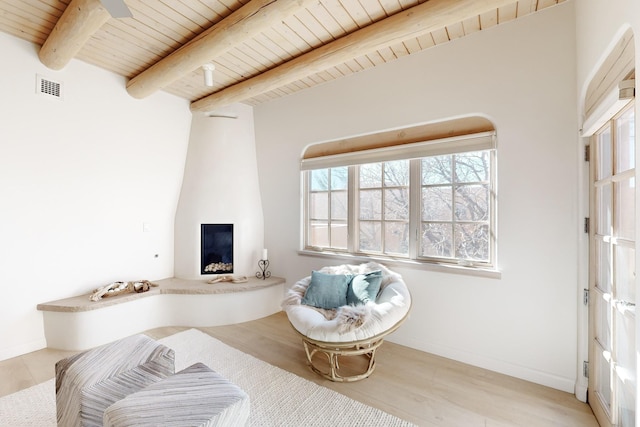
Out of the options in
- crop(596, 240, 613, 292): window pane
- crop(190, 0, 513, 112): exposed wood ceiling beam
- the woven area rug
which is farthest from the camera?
crop(190, 0, 513, 112): exposed wood ceiling beam

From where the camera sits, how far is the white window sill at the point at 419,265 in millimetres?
2322

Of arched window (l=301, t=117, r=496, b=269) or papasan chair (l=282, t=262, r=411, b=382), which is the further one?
arched window (l=301, t=117, r=496, b=269)

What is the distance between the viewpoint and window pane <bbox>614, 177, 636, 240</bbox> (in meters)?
1.34

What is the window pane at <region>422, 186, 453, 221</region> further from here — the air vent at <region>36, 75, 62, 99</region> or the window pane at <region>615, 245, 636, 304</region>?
the air vent at <region>36, 75, 62, 99</region>

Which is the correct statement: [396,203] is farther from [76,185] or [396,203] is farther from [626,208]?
[76,185]

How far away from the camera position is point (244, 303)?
3.34 meters

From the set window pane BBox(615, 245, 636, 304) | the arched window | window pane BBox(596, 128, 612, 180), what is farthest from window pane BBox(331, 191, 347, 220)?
window pane BBox(615, 245, 636, 304)

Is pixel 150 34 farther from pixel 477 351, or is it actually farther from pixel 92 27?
pixel 477 351

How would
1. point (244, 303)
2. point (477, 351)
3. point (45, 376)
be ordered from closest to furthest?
point (45, 376) → point (477, 351) → point (244, 303)

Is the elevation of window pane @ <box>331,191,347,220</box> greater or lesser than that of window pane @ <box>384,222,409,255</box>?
greater

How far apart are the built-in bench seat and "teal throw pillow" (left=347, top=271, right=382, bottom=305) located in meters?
1.30

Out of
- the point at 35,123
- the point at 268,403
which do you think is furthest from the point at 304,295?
the point at 35,123

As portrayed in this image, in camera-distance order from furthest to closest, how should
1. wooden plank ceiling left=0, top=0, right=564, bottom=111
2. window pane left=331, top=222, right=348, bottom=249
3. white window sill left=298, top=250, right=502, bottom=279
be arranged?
window pane left=331, top=222, right=348, bottom=249 → white window sill left=298, top=250, right=502, bottom=279 → wooden plank ceiling left=0, top=0, right=564, bottom=111

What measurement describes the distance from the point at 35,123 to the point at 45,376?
2116 millimetres
